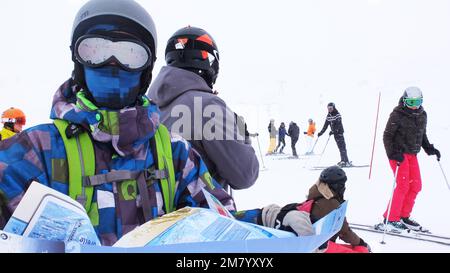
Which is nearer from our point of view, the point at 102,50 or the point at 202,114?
the point at 102,50

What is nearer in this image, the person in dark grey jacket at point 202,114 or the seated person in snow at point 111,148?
the seated person in snow at point 111,148

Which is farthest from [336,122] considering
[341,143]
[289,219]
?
[289,219]

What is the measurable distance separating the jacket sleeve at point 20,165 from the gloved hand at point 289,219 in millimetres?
732

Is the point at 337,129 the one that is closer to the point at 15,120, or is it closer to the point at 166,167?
the point at 15,120

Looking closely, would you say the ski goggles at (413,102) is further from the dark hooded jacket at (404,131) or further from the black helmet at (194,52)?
the black helmet at (194,52)

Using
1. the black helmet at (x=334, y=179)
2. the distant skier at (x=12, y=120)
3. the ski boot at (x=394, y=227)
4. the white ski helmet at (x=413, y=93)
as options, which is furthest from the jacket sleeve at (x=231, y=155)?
the distant skier at (x=12, y=120)

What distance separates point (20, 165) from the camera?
1.20 m

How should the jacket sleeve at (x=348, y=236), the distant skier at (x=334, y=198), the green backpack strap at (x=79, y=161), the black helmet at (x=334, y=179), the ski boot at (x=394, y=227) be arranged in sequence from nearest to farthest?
the green backpack strap at (x=79, y=161) < the distant skier at (x=334, y=198) < the jacket sleeve at (x=348, y=236) < the black helmet at (x=334, y=179) < the ski boot at (x=394, y=227)

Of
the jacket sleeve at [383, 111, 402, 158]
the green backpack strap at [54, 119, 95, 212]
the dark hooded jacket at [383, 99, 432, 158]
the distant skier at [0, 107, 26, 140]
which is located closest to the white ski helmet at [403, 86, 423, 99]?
the dark hooded jacket at [383, 99, 432, 158]

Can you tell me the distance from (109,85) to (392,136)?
4904 mm

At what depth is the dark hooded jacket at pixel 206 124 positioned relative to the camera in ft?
7.40

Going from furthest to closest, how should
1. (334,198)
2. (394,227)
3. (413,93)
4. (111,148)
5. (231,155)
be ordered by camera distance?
(413,93) → (394,227) → (334,198) → (231,155) → (111,148)

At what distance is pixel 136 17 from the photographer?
1505mm

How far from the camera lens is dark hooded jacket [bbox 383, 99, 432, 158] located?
17.7 ft
